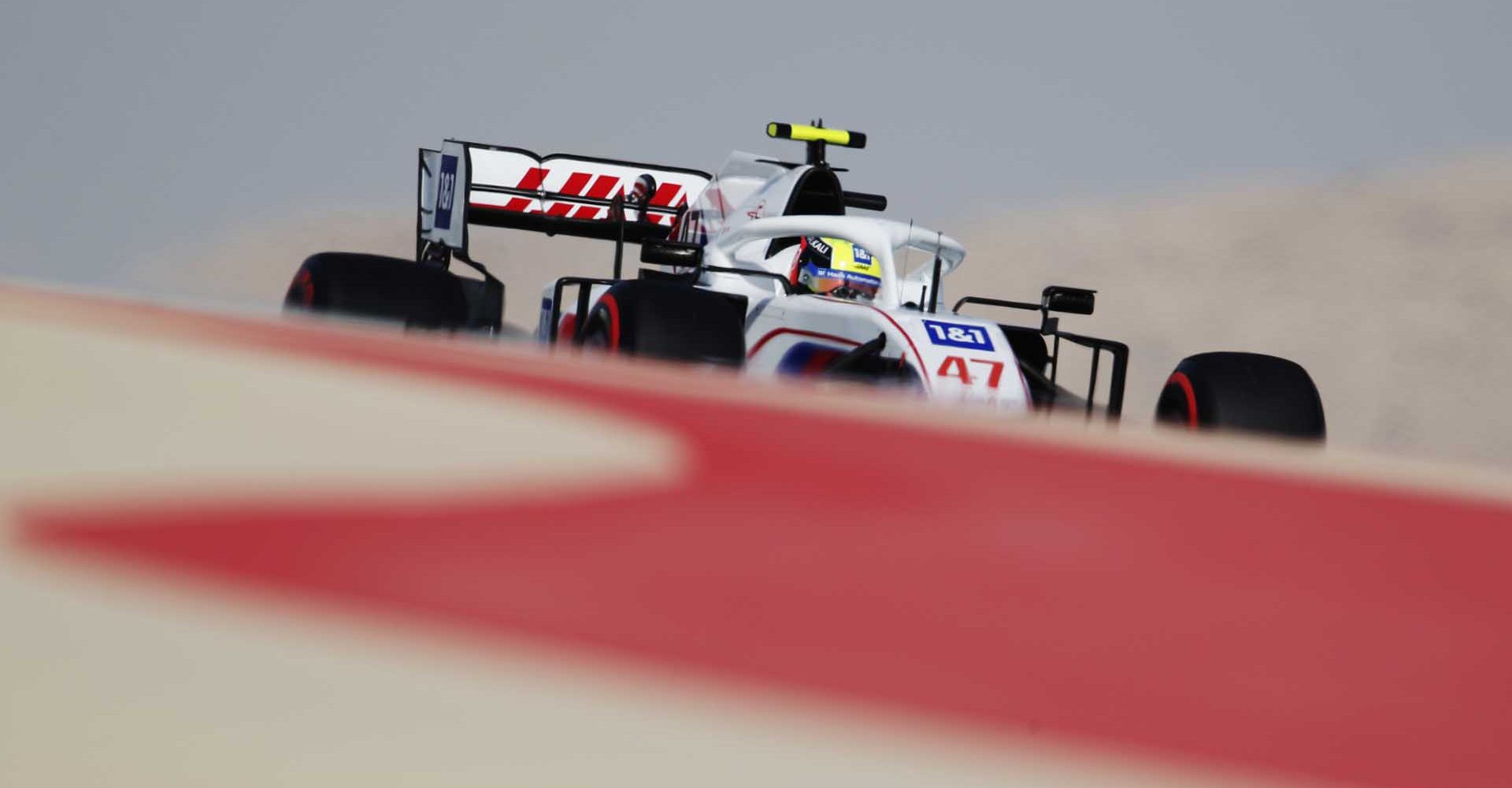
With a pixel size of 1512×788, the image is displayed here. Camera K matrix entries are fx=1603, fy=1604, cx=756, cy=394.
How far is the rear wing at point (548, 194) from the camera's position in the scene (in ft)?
27.5

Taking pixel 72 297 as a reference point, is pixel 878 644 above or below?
below

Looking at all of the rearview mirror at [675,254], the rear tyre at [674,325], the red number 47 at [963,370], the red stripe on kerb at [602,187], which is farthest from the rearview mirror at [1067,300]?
the red stripe on kerb at [602,187]

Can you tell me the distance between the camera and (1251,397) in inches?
198

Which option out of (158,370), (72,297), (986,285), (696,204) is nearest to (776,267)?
(696,204)

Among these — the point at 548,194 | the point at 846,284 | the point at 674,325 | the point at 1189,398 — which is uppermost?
the point at 548,194

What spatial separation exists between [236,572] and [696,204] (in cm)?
664

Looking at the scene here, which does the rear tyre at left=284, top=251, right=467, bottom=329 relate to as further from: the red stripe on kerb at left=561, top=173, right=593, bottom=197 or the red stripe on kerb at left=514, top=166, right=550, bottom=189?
the red stripe on kerb at left=561, top=173, right=593, bottom=197

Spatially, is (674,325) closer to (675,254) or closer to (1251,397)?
(675,254)

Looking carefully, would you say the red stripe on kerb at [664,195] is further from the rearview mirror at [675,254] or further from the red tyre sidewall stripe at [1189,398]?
the red tyre sidewall stripe at [1189,398]

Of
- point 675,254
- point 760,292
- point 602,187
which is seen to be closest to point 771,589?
point 675,254

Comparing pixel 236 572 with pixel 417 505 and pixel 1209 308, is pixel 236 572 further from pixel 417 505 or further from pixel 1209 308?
pixel 1209 308

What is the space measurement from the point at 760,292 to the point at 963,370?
68.7 inches

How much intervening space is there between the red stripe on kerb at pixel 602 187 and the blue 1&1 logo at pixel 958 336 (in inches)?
142

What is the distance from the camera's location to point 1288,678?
4.38 ft
